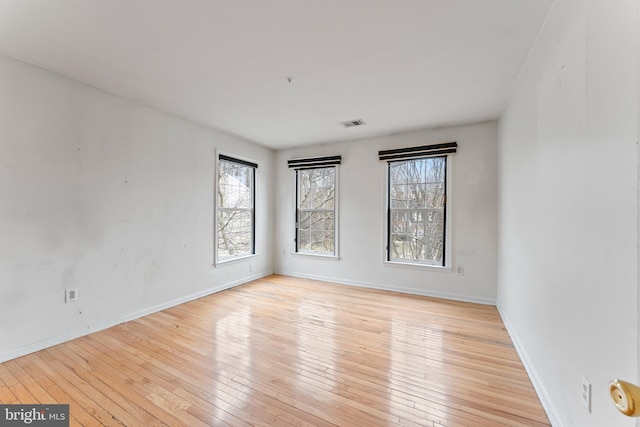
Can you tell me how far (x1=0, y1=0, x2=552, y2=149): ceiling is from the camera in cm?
172

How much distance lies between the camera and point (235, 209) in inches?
179

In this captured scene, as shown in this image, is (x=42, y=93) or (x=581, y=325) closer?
(x=581, y=325)

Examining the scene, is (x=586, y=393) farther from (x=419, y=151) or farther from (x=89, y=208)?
(x=89, y=208)

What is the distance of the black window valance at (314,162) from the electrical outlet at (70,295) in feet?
11.4

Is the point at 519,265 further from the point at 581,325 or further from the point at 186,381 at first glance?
the point at 186,381

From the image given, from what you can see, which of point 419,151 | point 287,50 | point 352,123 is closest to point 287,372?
point 287,50

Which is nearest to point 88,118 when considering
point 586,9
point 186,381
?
point 186,381

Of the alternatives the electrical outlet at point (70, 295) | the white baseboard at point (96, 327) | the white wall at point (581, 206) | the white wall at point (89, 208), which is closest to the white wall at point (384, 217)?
the white wall at point (581, 206)

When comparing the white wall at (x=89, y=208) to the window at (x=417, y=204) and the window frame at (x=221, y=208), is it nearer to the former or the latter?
the window frame at (x=221, y=208)

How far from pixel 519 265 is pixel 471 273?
1405 millimetres

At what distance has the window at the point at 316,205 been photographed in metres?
4.79

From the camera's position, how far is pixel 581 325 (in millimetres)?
1266

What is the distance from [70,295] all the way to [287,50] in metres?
2.96

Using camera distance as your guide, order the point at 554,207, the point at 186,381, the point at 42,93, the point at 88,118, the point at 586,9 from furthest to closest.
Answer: the point at 88,118 < the point at 42,93 < the point at 186,381 < the point at 554,207 < the point at 586,9
